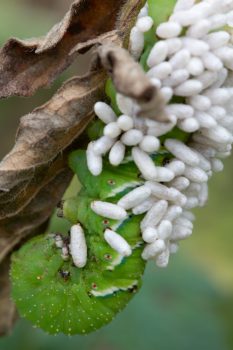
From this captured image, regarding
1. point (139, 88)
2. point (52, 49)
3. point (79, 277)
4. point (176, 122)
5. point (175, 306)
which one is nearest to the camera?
point (139, 88)

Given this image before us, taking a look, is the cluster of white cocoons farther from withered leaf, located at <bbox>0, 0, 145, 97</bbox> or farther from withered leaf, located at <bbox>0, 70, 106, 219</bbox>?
withered leaf, located at <bbox>0, 0, 145, 97</bbox>

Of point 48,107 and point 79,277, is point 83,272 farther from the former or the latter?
point 48,107

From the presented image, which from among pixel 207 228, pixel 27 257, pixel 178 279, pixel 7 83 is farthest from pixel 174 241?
pixel 207 228

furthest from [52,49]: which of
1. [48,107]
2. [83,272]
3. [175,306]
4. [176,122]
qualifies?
[175,306]

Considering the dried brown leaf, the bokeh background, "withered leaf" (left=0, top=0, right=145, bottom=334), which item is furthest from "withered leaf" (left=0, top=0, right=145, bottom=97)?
the bokeh background

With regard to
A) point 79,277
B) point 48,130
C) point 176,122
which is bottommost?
point 79,277

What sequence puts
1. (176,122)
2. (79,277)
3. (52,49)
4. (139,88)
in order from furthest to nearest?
(79,277) < (52,49) < (176,122) < (139,88)

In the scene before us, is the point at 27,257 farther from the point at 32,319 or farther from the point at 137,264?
the point at 137,264
